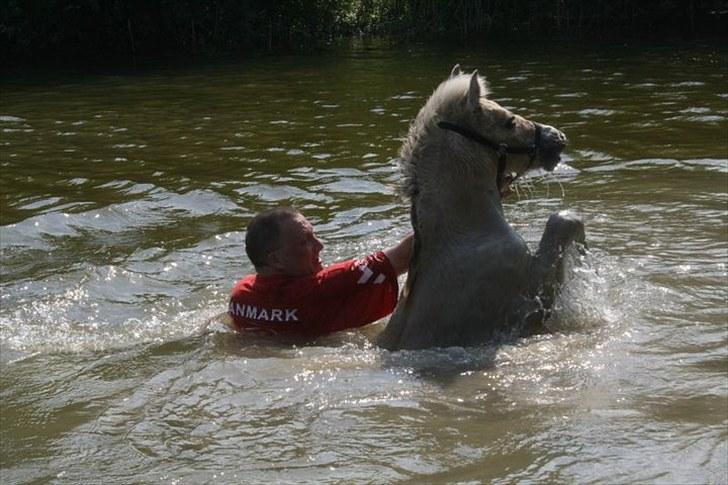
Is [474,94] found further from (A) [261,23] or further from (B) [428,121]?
(A) [261,23]

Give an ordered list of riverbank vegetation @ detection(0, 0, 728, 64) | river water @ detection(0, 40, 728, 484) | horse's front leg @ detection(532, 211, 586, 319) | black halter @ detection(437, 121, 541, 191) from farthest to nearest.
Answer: riverbank vegetation @ detection(0, 0, 728, 64) < black halter @ detection(437, 121, 541, 191) < horse's front leg @ detection(532, 211, 586, 319) < river water @ detection(0, 40, 728, 484)

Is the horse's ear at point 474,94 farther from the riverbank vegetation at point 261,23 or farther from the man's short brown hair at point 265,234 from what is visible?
the riverbank vegetation at point 261,23

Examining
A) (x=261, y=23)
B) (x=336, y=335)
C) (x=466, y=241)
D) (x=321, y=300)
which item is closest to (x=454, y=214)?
(x=466, y=241)

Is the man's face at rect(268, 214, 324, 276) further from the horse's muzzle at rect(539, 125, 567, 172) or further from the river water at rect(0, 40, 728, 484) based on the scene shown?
the horse's muzzle at rect(539, 125, 567, 172)

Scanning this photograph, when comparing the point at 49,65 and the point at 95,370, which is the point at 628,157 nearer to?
the point at 95,370

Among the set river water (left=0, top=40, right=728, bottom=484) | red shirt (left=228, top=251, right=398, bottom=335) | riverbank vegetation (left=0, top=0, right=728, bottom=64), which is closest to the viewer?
river water (left=0, top=40, right=728, bottom=484)

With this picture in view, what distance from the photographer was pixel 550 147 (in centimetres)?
686

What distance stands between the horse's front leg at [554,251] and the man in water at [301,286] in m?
0.94

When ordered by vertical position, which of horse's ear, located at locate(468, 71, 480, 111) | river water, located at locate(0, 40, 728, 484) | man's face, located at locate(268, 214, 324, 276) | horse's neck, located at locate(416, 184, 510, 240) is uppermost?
horse's ear, located at locate(468, 71, 480, 111)

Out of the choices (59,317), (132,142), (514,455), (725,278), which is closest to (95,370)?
(59,317)

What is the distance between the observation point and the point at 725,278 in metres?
7.64

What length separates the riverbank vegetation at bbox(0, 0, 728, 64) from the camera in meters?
35.2

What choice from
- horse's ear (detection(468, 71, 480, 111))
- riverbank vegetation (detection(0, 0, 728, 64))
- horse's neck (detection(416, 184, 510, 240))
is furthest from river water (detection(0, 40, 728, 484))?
riverbank vegetation (detection(0, 0, 728, 64))

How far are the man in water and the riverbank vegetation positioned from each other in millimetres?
27229
